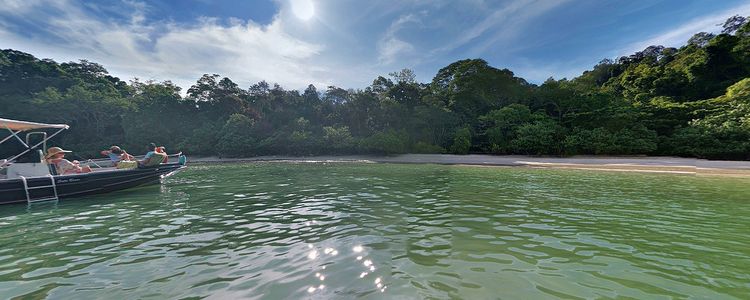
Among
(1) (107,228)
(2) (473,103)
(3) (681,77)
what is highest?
(3) (681,77)

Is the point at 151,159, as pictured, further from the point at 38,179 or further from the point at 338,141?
the point at 338,141

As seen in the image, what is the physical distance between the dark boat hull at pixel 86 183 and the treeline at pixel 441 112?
24911 millimetres

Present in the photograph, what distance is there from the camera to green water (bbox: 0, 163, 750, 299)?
3850 mm

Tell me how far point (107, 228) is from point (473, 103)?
40092 millimetres

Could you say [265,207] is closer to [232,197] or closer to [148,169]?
[232,197]

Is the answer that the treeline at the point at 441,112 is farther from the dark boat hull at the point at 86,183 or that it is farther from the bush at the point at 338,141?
the dark boat hull at the point at 86,183

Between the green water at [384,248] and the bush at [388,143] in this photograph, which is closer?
the green water at [384,248]

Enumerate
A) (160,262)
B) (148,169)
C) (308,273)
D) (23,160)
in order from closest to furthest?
(308,273), (160,262), (23,160), (148,169)

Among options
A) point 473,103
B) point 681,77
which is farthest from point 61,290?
point 681,77

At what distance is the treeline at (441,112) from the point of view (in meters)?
27.3

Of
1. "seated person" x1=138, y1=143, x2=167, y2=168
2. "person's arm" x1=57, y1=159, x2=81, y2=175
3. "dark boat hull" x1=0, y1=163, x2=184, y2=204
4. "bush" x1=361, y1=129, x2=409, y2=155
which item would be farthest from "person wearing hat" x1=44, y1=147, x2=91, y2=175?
"bush" x1=361, y1=129, x2=409, y2=155

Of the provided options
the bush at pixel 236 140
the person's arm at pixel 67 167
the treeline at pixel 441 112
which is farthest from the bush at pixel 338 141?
the person's arm at pixel 67 167

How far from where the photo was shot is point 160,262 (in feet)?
16.0

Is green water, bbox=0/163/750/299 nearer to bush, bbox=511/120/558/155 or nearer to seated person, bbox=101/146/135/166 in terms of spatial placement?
seated person, bbox=101/146/135/166
